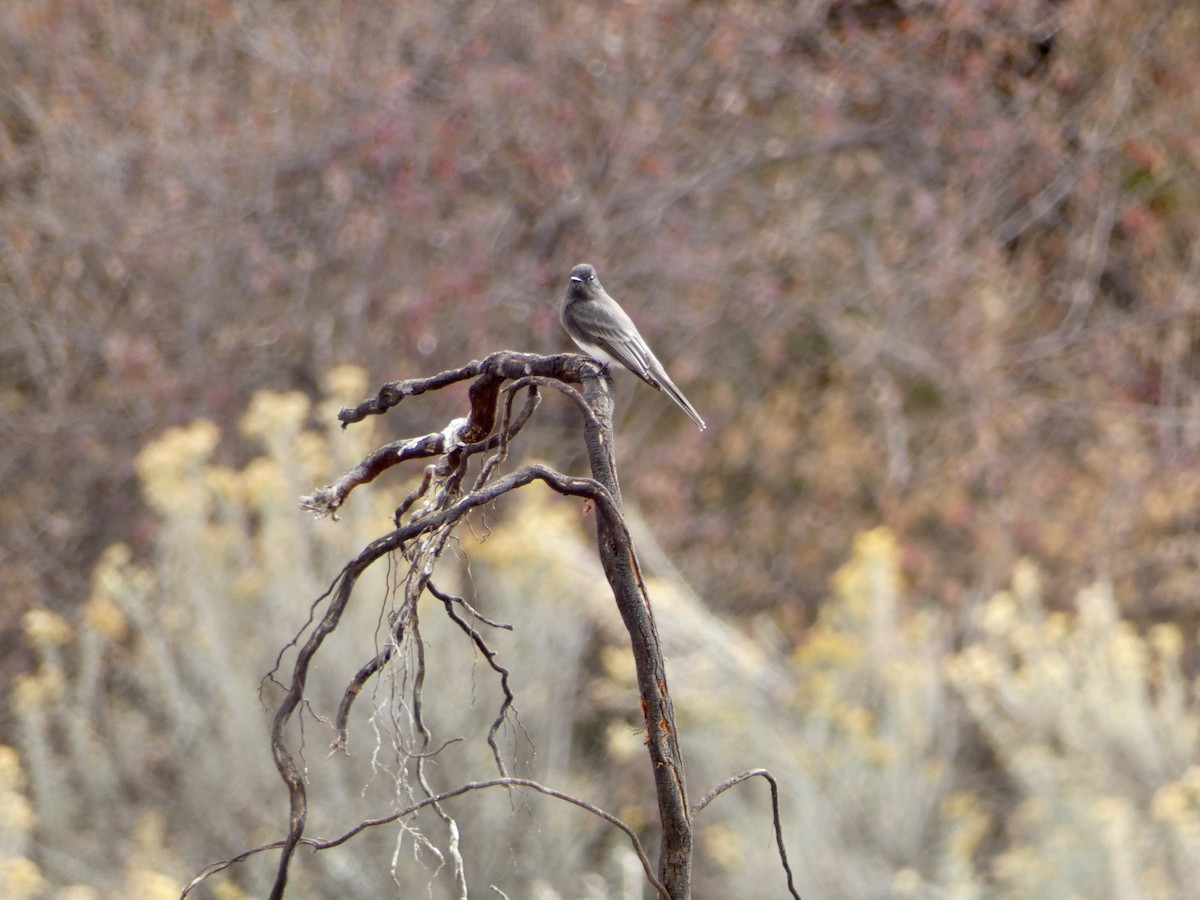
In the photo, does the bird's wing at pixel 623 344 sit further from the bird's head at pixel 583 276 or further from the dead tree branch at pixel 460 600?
the dead tree branch at pixel 460 600

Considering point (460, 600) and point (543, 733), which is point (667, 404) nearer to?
point (543, 733)

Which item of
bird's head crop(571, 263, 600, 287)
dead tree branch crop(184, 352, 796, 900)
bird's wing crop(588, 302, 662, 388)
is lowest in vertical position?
dead tree branch crop(184, 352, 796, 900)

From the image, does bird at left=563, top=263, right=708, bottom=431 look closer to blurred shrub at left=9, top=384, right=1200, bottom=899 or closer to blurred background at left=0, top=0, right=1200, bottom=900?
blurred shrub at left=9, top=384, right=1200, bottom=899

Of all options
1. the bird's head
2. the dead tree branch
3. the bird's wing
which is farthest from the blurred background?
the dead tree branch

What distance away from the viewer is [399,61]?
6.32m

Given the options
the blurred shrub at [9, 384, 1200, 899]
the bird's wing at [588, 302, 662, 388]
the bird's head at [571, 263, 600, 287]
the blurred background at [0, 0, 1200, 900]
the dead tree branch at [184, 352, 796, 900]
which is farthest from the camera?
the blurred background at [0, 0, 1200, 900]

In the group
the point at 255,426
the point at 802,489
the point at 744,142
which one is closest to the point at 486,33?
the point at 744,142

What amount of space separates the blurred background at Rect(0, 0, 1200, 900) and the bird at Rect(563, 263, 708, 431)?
3.72 feet

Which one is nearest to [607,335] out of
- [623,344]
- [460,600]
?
[623,344]

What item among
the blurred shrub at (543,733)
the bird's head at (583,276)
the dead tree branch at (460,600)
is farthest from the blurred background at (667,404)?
the dead tree branch at (460,600)

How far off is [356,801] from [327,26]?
392 centimetres

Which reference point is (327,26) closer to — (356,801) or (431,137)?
(431,137)

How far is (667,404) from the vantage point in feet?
21.7

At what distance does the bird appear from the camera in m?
2.71
